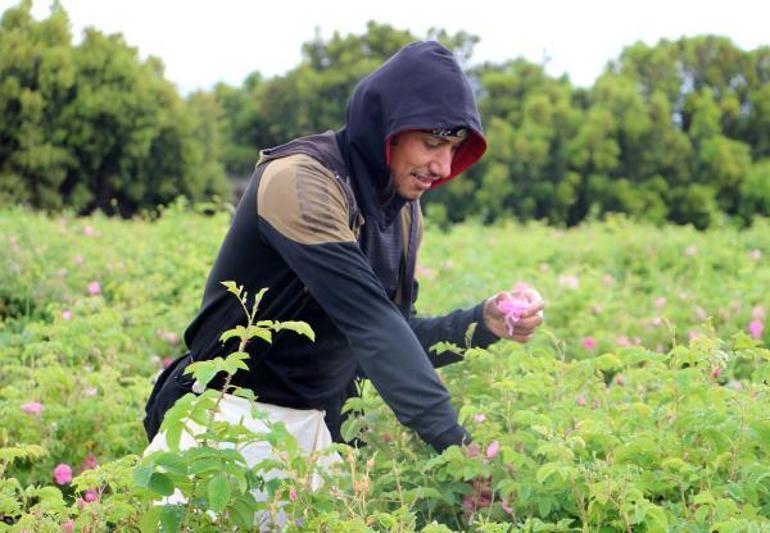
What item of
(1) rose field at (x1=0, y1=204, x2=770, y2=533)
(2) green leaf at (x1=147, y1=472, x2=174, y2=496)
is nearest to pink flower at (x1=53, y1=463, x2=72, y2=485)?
(1) rose field at (x1=0, y1=204, x2=770, y2=533)

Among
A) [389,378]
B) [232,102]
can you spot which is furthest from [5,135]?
[389,378]

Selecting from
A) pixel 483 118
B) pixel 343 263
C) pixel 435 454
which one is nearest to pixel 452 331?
pixel 435 454

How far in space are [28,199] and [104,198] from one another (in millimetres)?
1845

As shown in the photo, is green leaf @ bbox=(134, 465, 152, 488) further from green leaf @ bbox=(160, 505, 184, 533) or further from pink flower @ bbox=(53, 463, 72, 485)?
pink flower @ bbox=(53, 463, 72, 485)

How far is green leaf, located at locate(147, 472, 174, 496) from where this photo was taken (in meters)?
1.90

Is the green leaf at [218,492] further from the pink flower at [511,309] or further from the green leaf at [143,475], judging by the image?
the pink flower at [511,309]

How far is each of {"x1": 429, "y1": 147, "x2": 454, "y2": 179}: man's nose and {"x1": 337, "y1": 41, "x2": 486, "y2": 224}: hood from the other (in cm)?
8

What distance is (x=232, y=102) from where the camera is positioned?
35062mm

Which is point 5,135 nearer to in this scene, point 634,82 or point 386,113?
point 634,82

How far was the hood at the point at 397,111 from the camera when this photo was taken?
2633 mm

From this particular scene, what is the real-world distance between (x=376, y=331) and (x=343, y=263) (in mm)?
158

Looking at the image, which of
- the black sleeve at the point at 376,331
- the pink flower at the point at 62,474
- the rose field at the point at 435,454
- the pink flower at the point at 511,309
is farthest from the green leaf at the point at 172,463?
the pink flower at the point at 62,474

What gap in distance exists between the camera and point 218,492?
6.25 ft

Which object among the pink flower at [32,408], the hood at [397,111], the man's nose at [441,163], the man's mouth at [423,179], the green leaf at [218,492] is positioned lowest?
the pink flower at [32,408]
